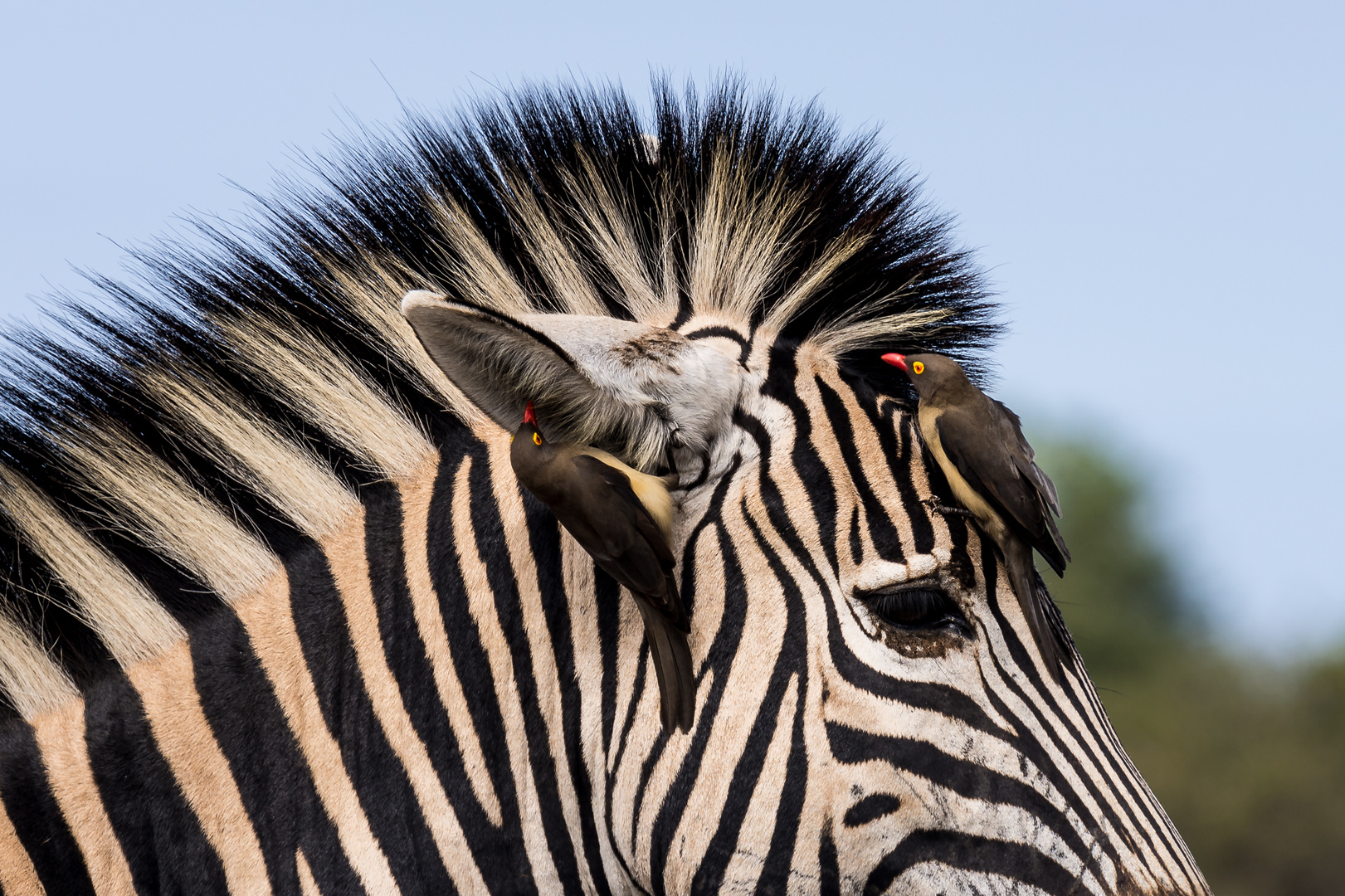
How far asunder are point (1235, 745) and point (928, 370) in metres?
41.7

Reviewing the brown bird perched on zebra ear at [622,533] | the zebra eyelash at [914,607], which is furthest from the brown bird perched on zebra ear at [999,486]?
the brown bird perched on zebra ear at [622,533]

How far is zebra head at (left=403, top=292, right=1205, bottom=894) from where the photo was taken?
304 centimetres

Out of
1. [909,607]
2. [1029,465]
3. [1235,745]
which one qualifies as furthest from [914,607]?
[1235,745]

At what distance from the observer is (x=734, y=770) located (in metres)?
3.11

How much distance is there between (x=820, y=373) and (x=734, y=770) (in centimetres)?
123

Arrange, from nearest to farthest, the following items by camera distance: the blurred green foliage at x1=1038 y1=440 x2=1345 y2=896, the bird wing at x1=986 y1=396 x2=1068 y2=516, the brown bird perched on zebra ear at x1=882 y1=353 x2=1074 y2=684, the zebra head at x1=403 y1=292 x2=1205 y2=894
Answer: the zebra head at x1=403 y1=292 x2=1205 y2=894 → the brown bird perched on zebra ear at x1=882 y1=353 x2=1074 y2=684 → the bird wing at x1=986 y1=396 x2=1068 y2=516 → the blurred green foliage at x1=1038 y1=440 x2=1345 y2=896

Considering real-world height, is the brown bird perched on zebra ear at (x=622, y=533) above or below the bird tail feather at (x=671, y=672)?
above

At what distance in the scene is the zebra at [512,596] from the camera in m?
Answer: 3.09

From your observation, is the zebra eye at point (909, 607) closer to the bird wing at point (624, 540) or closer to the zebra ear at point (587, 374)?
the bird wing at point (624, 540)

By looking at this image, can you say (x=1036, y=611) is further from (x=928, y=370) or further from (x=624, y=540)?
(x=624, y=540)

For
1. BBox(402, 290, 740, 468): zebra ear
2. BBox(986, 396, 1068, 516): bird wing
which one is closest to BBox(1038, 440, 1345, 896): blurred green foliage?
BBox(986, 396, 1068, 516): bird wing

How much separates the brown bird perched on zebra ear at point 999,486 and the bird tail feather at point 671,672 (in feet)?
3.01

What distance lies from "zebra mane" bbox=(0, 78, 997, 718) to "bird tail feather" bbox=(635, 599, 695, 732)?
0.96 metres

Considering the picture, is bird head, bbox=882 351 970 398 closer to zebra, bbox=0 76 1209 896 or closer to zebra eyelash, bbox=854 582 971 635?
zebra, bbox=0 76 1209 896
